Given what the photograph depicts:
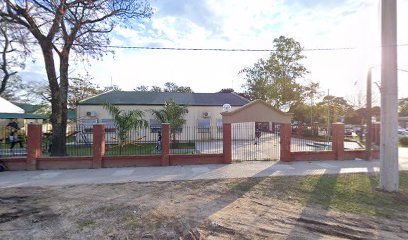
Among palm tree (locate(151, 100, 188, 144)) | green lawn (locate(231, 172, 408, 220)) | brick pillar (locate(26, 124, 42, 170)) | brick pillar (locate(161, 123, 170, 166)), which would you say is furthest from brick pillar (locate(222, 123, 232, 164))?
brick pillar (locate(26, 124, 42, 170))

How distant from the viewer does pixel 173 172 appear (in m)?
11.2

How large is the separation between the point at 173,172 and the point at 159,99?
16516 mm

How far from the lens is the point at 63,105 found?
14484 mm

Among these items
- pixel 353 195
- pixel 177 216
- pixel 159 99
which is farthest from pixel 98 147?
pixel 159 99

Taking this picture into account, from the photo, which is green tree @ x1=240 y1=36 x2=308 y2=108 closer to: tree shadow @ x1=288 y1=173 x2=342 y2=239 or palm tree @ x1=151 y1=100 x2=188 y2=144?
palm tree @ x1=151 y1=100 x2=188 y2=144

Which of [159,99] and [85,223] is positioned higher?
[159,99]

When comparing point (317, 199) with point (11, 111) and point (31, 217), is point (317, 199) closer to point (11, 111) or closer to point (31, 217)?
point (31, 217)

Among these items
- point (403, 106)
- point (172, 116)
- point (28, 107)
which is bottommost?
point (172, 116)

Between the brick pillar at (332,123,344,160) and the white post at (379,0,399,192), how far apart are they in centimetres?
552

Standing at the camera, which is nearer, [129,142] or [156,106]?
[129,142]

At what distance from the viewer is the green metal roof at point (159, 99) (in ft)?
82.7

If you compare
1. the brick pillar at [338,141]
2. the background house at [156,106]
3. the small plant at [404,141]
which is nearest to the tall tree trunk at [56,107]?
the background house at [156,106]

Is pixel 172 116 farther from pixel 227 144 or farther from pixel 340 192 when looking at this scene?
pixel 340 192

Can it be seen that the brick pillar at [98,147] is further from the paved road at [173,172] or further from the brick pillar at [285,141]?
the brick pillar at [285,141]
